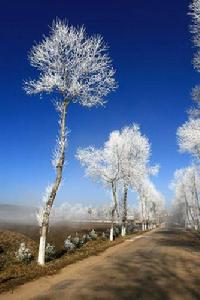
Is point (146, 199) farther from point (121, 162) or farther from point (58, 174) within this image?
point (58, 174)

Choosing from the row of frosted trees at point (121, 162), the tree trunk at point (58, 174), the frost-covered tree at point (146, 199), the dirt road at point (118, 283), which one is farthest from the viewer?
the frost-covered tree at point (146, 199)

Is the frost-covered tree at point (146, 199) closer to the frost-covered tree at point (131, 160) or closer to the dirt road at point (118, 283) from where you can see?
the frost-covered tree at point (131, 160)

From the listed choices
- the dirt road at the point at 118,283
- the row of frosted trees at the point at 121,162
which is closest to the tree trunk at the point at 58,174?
the dirt road at the point at 118,283

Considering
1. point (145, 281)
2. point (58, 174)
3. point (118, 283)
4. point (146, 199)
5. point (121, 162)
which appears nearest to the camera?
point (118, 283)

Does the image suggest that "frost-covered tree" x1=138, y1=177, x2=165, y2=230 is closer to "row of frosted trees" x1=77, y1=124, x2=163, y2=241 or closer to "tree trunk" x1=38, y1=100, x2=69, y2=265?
"row of frosted trees" x1=77, y1=124, x2=163, y2=241

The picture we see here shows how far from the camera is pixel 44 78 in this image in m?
20.4

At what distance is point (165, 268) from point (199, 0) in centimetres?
1462

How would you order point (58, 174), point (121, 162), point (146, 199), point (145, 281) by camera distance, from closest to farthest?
point (145, 281) → point (58, 174) → point (121, 162) → point (146, 199)

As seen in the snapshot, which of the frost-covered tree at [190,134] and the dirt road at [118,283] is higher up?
the frost-covered tree at [190,134]

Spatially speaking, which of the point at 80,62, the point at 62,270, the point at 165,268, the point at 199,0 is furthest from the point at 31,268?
the point at 199,0

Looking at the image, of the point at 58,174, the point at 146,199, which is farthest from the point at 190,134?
the point at 146,199

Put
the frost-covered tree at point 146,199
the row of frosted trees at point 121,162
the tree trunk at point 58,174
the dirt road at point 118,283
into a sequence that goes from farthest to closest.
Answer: the frost-covered tree at point 146,199 → the row of frosted trees at point 121,162 → the tree trunk at point 58,174 → the dirt road at point 118,283

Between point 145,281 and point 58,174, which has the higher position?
point 58,174

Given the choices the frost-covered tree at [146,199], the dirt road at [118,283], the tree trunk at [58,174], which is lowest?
the dirt road at [118,283]
